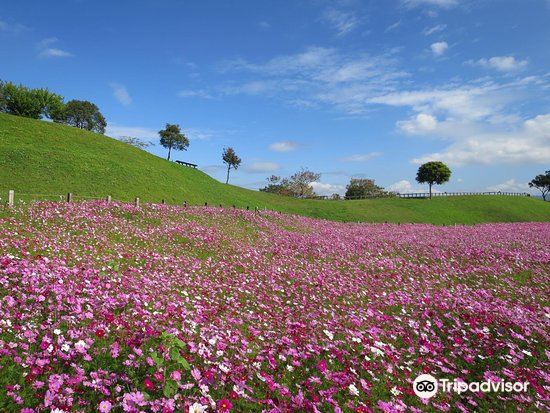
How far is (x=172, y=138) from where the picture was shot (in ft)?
320

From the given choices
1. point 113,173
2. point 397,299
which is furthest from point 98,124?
point 397,299

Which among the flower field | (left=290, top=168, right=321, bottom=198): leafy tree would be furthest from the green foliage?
the flower field

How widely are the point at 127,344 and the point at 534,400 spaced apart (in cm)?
724

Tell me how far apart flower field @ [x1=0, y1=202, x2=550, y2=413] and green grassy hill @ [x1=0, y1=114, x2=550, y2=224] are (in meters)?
25.4

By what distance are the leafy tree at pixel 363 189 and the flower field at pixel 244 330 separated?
86247 mm

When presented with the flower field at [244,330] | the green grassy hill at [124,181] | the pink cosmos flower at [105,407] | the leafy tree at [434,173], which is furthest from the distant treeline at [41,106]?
the leafy tree at [434,173]

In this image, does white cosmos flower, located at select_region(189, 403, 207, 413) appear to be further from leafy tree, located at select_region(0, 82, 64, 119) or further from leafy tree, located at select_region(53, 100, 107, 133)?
leafy tree, located at select_region(53, 100, 107, 133)

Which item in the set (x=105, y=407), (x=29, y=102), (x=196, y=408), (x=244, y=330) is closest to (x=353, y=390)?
(x=196, y=408)

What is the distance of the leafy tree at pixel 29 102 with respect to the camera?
225 feet

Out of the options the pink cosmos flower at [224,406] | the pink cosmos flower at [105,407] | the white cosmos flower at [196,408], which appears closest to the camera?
the pink cosmos flower at [105,407]

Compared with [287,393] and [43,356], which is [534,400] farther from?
[43,356]

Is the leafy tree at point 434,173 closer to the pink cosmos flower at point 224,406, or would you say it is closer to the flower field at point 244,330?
the flower field at point 244,330

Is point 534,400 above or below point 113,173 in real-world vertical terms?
below

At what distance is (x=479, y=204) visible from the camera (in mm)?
79000
